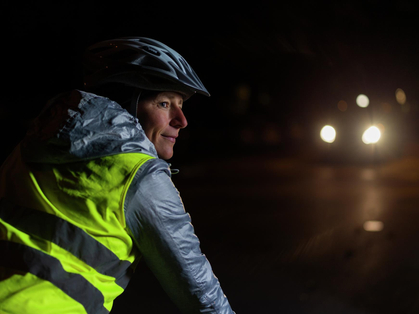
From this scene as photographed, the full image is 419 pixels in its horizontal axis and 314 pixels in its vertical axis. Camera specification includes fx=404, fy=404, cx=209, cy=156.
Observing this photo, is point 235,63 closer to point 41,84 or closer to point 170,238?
point 41,84

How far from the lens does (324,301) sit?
3.64 metres

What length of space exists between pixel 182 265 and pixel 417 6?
8260 millimetres

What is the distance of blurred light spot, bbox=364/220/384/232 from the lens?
19.7 feet

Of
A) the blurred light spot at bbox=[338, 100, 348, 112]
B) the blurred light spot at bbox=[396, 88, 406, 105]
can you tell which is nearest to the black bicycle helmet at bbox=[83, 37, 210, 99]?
the blurred light spot at bbox=[396, 88, 406, 105]

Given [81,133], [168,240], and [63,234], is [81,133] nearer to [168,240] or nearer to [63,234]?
[63,234]

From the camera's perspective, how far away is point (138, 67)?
179 cm

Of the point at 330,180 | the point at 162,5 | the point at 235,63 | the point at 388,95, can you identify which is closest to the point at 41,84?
the point at 162,5

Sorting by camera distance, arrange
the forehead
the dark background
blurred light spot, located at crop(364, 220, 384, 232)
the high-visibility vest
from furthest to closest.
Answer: blurred light spot, located at crop(364, 220, 384, 232), the dark background, the forehead, the high-visibility vest

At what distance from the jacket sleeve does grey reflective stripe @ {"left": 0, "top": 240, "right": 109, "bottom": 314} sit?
0.21 metres

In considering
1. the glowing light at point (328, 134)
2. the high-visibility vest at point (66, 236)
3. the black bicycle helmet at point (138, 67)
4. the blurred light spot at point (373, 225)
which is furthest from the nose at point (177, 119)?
the glowing light at point (328, 134)

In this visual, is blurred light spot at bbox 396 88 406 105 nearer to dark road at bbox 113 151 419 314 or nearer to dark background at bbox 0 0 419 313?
dark background at bbox 0 0 419 313

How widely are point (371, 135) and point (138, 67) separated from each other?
11.0m

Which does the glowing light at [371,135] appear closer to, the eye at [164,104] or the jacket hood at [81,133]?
Result: the eye at [164,104]

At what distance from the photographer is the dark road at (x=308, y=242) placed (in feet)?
12.2
